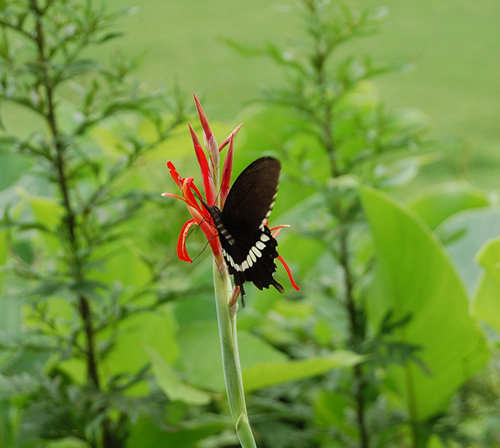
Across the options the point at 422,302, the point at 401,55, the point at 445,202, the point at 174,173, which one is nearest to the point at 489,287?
the point at 422,302

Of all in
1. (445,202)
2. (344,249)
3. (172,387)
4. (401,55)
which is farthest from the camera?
(401,55)

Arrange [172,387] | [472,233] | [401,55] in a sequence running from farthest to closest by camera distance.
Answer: [401,55], [472,233], [172,387]

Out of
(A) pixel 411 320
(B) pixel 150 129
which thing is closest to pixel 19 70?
(B) pixel 150 129

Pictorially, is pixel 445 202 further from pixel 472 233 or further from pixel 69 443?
pixel 69 443

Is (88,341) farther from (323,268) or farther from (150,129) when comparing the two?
(323,268)

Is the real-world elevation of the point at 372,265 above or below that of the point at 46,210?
below

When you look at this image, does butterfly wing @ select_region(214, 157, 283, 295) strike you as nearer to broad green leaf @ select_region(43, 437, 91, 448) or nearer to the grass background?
broad green leaf @ select_region(43, 437, 91, 448)

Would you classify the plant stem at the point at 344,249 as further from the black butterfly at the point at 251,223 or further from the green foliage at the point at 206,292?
the black butterfly at the point at 251,223
